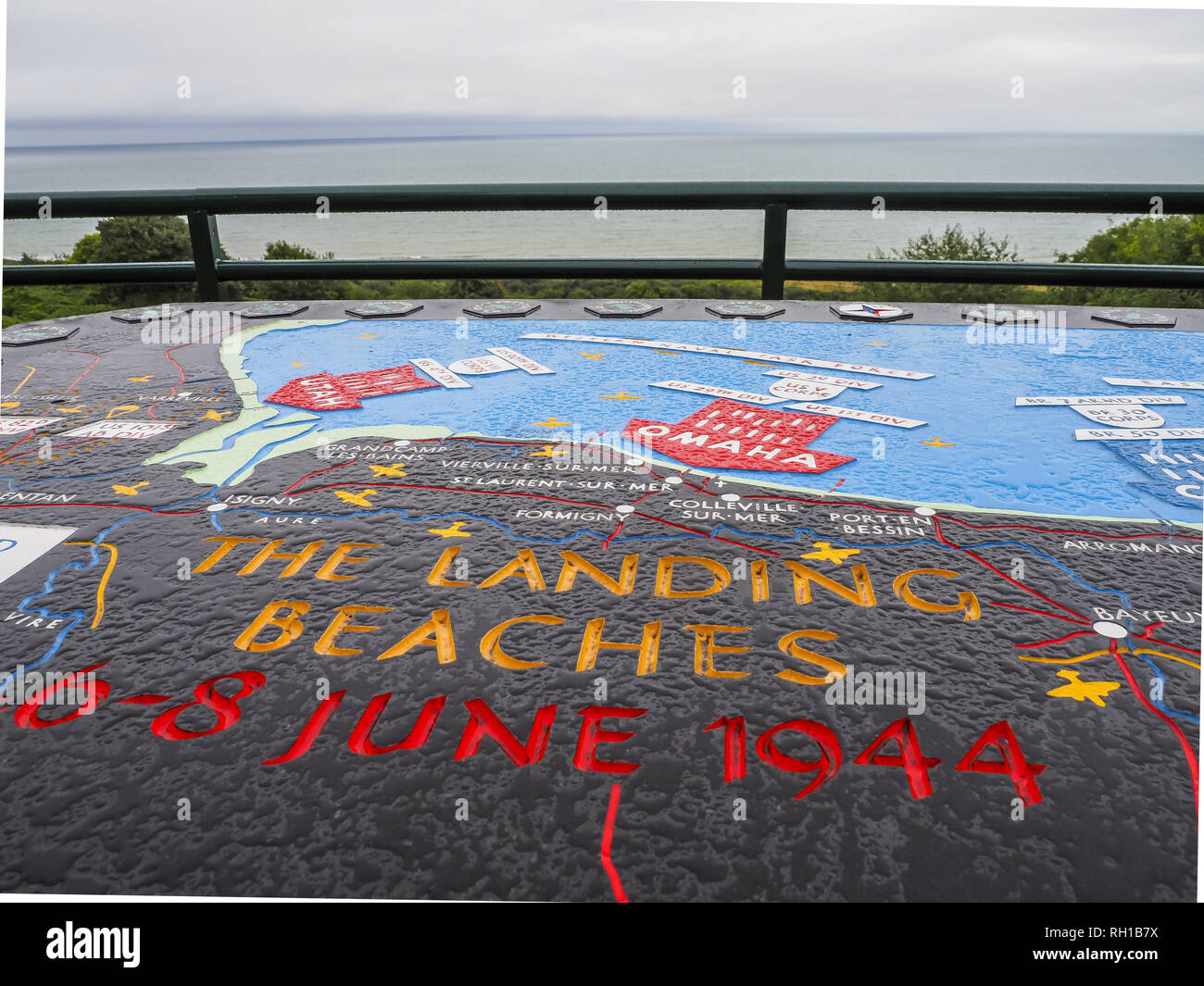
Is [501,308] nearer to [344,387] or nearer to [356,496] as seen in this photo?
[344,387]

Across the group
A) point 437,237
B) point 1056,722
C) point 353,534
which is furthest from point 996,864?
point 437,237

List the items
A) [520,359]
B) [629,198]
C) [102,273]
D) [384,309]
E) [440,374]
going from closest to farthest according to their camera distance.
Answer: [440,374] → [520,359] → [384,309] → [102,273] → [629,198]

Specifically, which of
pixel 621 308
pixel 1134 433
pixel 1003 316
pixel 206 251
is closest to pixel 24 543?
pixel 621 308

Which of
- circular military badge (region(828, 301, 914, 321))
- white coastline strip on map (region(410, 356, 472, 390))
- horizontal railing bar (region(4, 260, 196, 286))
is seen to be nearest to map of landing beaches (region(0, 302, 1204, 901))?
white coastline strip on map (region(410, 356, 472, 390))

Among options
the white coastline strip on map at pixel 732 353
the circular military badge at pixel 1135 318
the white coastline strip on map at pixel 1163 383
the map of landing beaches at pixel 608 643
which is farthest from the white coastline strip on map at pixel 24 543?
the circular military badge at pixel 1135 318

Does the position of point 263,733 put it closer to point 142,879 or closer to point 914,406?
point 142,879

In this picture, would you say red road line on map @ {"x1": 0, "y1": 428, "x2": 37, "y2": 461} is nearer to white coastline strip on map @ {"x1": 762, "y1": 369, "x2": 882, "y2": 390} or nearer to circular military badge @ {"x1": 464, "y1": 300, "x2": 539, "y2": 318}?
circular military badge @ {"x1": 464, "y1": 300, "x2": 539, "y2": 318}

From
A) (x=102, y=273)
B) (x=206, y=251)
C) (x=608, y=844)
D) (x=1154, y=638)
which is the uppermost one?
(x=206, y=251)

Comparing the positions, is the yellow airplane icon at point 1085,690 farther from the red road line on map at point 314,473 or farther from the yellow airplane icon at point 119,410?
the yellow airplane icon at point 119,410

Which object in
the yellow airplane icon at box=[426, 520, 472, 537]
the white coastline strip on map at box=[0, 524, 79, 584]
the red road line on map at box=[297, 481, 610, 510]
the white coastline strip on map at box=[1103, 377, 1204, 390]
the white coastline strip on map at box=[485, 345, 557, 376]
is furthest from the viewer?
the white coastline strip on map at box=[485, 345, 557, 376]
